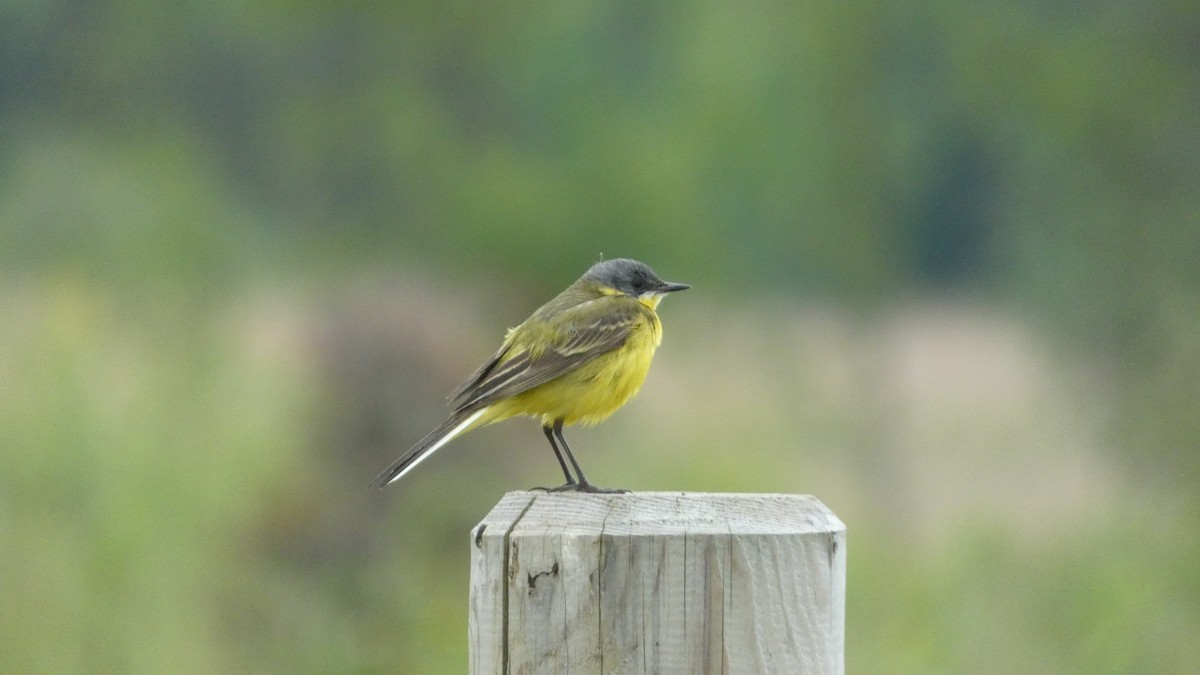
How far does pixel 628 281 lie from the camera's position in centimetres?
574

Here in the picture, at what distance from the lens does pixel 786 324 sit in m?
10.4

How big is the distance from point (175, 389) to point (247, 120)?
14.8ft

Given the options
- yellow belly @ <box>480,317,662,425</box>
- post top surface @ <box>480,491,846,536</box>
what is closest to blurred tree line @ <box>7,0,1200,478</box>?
yellow belly @ <box>480,317,662,425</box>

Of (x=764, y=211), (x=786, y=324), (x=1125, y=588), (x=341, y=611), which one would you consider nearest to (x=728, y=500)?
(x=341, y=611)

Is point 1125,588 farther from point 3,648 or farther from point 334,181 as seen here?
point 334,181

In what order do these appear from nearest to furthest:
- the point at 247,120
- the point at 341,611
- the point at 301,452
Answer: the point at 341,611, the point at 301,452, the point at 247,120

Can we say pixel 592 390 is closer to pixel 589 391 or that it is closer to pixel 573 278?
pixel 589 391

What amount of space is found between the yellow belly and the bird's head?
0.57 meters

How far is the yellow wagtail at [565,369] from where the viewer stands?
4.72 metres

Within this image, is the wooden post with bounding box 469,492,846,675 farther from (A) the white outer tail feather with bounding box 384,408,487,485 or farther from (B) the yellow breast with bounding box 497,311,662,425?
(B) the yellow breast with bounding box 497,311,662,425

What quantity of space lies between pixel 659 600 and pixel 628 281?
3439mm

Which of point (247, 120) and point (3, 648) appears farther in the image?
point (247, 120)

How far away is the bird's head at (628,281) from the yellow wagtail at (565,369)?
31 centimetres

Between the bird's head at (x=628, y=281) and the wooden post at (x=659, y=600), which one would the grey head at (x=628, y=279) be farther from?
the wooden post at (x=659, y=600)
